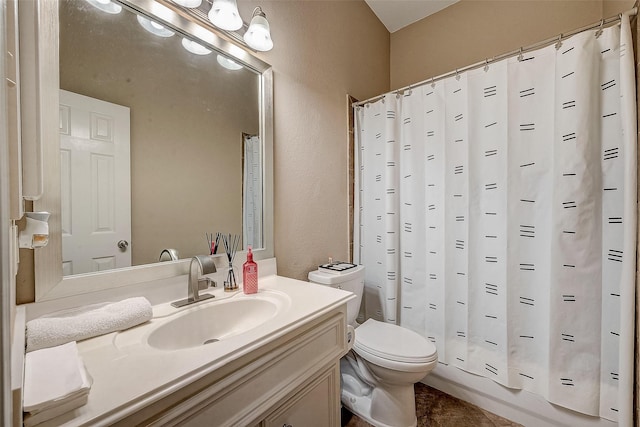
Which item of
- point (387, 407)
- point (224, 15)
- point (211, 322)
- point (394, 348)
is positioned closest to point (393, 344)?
point (394, 348)

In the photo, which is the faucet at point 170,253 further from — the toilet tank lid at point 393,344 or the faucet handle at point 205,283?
the toilet tank lid at point 393,344

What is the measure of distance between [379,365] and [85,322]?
3.77 feet

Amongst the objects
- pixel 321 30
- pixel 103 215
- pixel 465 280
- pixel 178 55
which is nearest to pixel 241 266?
pixel 103 215

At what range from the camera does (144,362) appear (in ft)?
1.96

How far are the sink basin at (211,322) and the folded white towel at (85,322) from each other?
8 cm

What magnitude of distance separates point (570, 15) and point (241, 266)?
2.43m

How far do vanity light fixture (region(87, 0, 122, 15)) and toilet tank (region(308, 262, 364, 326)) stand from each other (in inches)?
52.2

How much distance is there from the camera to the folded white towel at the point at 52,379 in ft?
1.40

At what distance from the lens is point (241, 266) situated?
122cm

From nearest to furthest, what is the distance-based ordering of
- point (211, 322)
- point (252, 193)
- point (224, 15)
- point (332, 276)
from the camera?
1. point (211, 322)
2. point (224, 15)
3. point (252, 193)
4. point (332, 276)

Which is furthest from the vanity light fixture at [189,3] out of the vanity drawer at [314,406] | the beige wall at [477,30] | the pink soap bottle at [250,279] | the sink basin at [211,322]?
the beige wall at [477,30]

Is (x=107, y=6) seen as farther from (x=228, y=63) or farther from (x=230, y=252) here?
(x=230, y=252)

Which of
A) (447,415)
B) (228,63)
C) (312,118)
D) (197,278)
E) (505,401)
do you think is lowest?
(447,415)

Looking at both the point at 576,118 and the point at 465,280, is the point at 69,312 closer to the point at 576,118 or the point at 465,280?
the point at 465,280
